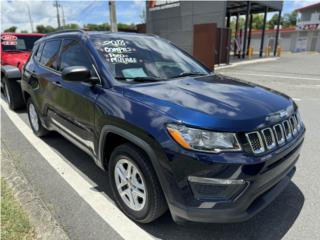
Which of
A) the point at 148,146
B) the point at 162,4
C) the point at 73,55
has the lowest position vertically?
the point at 148,146

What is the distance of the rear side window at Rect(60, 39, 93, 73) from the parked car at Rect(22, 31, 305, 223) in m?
0.01

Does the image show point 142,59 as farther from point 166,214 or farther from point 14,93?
point 14,93

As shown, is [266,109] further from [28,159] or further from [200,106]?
[28,159]

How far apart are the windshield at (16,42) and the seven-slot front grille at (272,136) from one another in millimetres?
8211

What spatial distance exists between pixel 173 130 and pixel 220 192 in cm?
56

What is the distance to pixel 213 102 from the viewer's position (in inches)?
93.0

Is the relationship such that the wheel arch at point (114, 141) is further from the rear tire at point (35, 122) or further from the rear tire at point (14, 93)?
the rear tire at point (14, 93)

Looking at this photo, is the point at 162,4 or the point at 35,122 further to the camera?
the point at 162,4

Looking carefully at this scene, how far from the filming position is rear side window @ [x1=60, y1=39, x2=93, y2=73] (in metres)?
3.24

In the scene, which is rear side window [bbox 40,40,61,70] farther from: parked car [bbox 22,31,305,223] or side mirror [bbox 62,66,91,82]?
side mirror [bbox 62,66,91,82]

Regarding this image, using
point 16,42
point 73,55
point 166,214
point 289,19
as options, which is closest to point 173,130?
point 166,214

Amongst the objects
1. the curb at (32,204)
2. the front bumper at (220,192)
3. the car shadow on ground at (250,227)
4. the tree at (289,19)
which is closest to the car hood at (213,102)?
the front bumper at (220,192)

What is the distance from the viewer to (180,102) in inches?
91.0

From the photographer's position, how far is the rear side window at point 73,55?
10.6 ft
